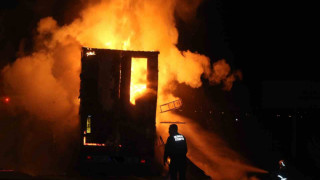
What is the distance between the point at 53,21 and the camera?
55.0 feet

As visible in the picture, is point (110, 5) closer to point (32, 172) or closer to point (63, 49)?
point (63, 49)

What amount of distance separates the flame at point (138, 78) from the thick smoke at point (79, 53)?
3192mm

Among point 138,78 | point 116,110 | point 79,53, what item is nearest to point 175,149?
point 116,110

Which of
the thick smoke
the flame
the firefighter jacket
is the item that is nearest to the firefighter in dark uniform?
the firefighter jacket

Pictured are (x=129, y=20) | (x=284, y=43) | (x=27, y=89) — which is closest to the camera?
(x=129, y=20)

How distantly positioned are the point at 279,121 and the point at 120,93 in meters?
18.3

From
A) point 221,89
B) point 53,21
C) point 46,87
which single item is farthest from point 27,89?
point 221,89

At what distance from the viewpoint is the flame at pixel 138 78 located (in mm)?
10750

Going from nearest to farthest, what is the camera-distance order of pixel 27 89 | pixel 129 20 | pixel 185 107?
pixel 129 20, pixel 27 89, pixel 185 107

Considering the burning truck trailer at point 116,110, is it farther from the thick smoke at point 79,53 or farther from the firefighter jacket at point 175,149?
the thick smoke at point 79,53

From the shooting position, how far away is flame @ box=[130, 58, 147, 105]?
35.3 ft

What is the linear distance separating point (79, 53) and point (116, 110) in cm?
547

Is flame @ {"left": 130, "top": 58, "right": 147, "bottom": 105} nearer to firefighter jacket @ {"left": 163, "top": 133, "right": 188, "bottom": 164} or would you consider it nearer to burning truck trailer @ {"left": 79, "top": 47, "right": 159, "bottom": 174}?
burning truck trailer @ {"left": 79, "top": 47, "right": 159, "bottom": 174}

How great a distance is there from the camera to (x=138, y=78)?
426 inches
